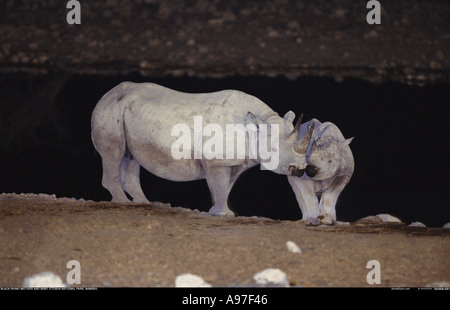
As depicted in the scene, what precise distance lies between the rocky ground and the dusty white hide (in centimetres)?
70

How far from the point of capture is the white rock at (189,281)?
18.2ft

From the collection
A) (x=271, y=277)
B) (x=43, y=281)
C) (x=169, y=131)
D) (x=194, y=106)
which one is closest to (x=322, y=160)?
(x=194, y=106)

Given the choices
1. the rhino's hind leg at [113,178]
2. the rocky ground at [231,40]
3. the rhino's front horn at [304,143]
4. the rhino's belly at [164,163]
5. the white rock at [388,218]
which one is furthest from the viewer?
the rocky ground at [231,40]

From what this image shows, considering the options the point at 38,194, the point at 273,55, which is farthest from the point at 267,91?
the point at 38,194

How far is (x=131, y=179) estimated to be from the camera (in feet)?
27.9

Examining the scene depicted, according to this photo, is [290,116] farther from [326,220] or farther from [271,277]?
[271,277]

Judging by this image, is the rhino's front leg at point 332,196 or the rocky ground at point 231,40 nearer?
the rhino's front leg at point 332,196

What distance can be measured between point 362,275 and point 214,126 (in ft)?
8.61

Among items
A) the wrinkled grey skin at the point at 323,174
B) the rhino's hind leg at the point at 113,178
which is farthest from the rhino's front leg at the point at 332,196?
the rhino's hind leg at the point at 113,178

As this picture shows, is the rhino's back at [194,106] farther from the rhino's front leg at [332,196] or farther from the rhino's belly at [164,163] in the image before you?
the rhino's front leg at [332,196]

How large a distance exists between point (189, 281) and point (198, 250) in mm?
651

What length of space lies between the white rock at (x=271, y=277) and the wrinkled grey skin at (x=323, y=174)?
80.5 inches

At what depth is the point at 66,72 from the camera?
8.99 metres

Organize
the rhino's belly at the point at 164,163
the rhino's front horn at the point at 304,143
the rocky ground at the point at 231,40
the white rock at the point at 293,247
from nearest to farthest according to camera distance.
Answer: the white rock at the point at 293,247, the rhino's front horn at the point at 304,143, the rhino's belly at the point at 164,163, the rocky ground at the point at 231,40
